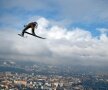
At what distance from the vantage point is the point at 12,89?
589ft

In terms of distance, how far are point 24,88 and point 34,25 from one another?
191 meters

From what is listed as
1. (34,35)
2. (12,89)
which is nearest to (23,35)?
(34,35)

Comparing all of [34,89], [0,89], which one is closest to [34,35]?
[0,89]

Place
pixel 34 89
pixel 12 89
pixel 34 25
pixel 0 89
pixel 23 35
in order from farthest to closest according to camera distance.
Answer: pixel 34 89
pixel 12 89
pixel 0 89
pixel 23 35
pixel 34 25

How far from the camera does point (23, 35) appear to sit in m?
12.9

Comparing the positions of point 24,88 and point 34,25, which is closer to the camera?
point 34,25

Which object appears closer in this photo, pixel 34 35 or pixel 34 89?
pixel 34 35

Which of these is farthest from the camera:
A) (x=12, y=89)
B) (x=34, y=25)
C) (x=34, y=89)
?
(x=34, y=89)

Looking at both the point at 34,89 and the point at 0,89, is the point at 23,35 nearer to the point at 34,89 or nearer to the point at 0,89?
the point at 0,89

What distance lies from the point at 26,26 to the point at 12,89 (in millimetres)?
171547

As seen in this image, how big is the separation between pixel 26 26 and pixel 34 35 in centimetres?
82

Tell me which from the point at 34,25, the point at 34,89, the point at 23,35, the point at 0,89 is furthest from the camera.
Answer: the point at 34,89

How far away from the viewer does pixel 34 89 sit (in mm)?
198875

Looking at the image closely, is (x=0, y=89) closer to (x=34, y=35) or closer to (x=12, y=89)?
(x=12, y=89)
